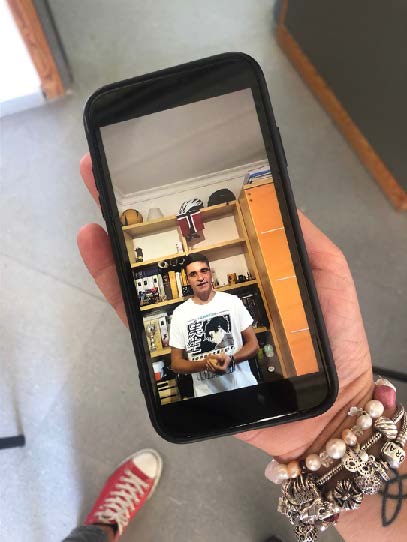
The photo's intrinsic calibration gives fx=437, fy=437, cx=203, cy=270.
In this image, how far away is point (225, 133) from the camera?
22.7 inches

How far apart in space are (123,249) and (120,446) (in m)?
0.64

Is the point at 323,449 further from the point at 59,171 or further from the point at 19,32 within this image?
the point at 19,32

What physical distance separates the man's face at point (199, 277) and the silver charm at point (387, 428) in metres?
0.32

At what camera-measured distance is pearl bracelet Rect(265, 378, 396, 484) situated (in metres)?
0.63

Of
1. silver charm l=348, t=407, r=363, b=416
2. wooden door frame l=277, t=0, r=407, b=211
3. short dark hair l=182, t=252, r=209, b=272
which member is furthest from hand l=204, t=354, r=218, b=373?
wooden door frame l=277, t=0, r=407, b=211

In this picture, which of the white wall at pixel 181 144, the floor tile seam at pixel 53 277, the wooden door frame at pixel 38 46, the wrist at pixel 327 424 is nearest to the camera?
the white wall at pixel 181 144

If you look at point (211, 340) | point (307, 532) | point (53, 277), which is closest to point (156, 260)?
point (211, 340)

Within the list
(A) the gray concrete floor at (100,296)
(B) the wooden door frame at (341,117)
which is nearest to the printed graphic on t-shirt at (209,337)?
(A) the gray concrete floor at (100,296)

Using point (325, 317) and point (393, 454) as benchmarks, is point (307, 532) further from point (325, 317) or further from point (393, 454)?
point (325, 317)

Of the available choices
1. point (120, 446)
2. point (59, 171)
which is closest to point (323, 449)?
point (120, 446)

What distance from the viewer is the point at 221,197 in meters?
0.59

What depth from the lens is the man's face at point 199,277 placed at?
0.58m

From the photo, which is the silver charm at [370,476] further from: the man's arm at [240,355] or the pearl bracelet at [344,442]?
the man's arm at [240,355]

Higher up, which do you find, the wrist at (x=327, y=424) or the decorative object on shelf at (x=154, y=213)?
the decorative object on shelf at (x=154, y=213)
